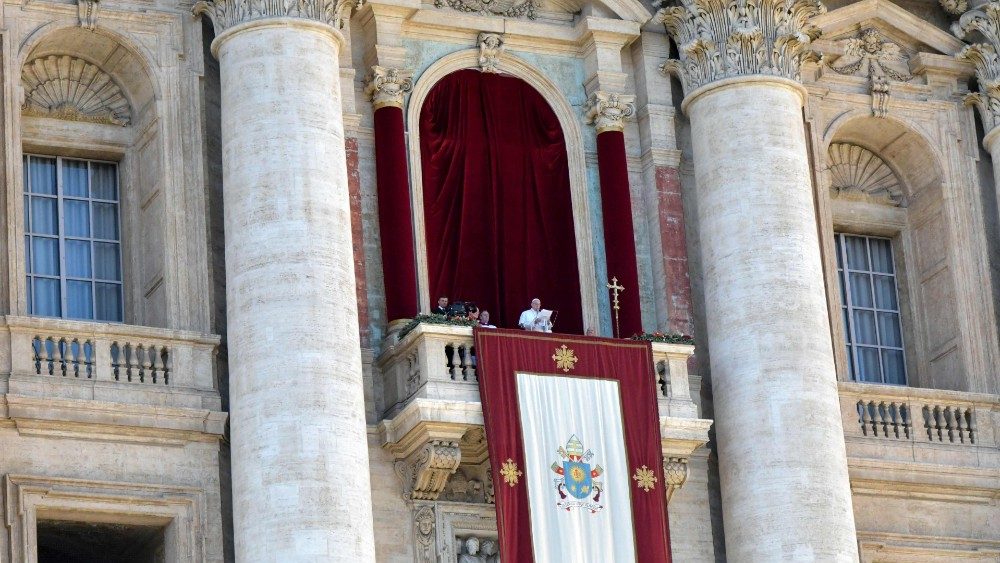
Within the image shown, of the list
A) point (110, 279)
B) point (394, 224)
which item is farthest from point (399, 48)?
point (110, 279)

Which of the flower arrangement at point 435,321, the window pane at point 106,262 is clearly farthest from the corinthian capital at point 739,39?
the window pane at point 106,262

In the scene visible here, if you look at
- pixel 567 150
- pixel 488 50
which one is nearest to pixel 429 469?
pixel 567 150

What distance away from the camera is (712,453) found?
35312 millimetres

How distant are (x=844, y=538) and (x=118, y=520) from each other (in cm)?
880

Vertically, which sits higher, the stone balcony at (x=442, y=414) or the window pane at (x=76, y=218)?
the window pane at (x=76, y=218)

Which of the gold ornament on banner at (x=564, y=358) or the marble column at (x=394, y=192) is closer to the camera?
the gold ornament on banner at (x=564, y=358)

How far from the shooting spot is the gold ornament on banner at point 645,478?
33.5 metres

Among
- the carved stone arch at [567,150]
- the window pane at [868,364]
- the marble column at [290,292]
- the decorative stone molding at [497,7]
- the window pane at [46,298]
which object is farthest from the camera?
the window pane at [868,364]

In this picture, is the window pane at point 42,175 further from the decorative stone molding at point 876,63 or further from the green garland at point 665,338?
the decorative stone molding at point 876,63

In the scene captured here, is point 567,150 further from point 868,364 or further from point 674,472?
point 868,364

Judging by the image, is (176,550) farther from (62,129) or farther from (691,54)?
(691,54)

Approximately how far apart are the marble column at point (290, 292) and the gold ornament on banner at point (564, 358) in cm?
256

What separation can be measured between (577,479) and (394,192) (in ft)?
14.7

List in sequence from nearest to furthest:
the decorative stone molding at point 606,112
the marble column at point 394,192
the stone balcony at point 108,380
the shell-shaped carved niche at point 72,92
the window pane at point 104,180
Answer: the stone balcony at point 108,380 → the marble column at point 394,192 → the shell-shaped carved niche at point 72,92 → the window pane at point 104,180 → the decorative stone molding at point 606,112
